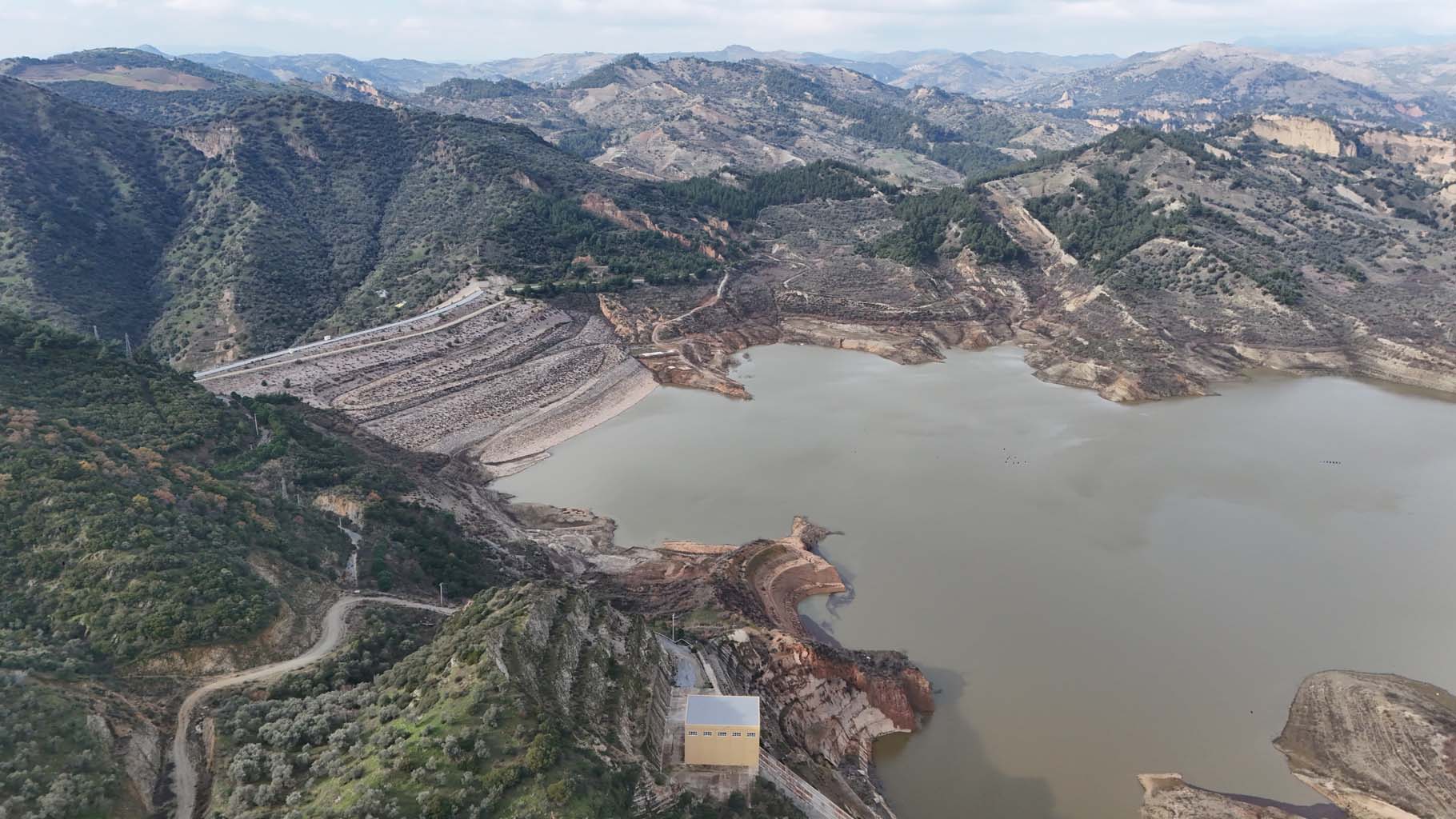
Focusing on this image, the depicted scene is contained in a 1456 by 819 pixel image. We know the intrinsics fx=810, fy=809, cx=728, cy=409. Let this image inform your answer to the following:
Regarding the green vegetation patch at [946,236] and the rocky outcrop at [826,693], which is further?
the green vegetation patch at [946,236]

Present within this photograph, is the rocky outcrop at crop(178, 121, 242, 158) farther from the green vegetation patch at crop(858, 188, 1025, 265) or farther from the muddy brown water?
the green vegetation patch at crop(858, 188, 1025, 265)

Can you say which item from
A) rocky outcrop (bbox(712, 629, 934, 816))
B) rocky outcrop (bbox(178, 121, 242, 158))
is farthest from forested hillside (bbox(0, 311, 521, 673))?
rocky outcrop (bbox(178, 121, 242, 158))

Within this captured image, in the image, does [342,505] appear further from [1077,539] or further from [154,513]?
[1077,539]

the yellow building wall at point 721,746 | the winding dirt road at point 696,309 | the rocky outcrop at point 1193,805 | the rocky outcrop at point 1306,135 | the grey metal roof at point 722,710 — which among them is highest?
the rocky outcrop at point 1306,135

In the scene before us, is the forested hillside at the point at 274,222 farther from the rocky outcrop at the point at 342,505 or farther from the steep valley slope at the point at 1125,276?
the rocky outcrop at the point at 342,505

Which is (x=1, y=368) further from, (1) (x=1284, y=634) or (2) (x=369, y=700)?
(1) (x=1284, y=634)

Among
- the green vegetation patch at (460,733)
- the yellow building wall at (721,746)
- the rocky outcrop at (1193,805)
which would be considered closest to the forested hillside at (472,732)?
the green vegetation patch at (460,733)

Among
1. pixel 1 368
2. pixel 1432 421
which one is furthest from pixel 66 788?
pixel 1432 421
